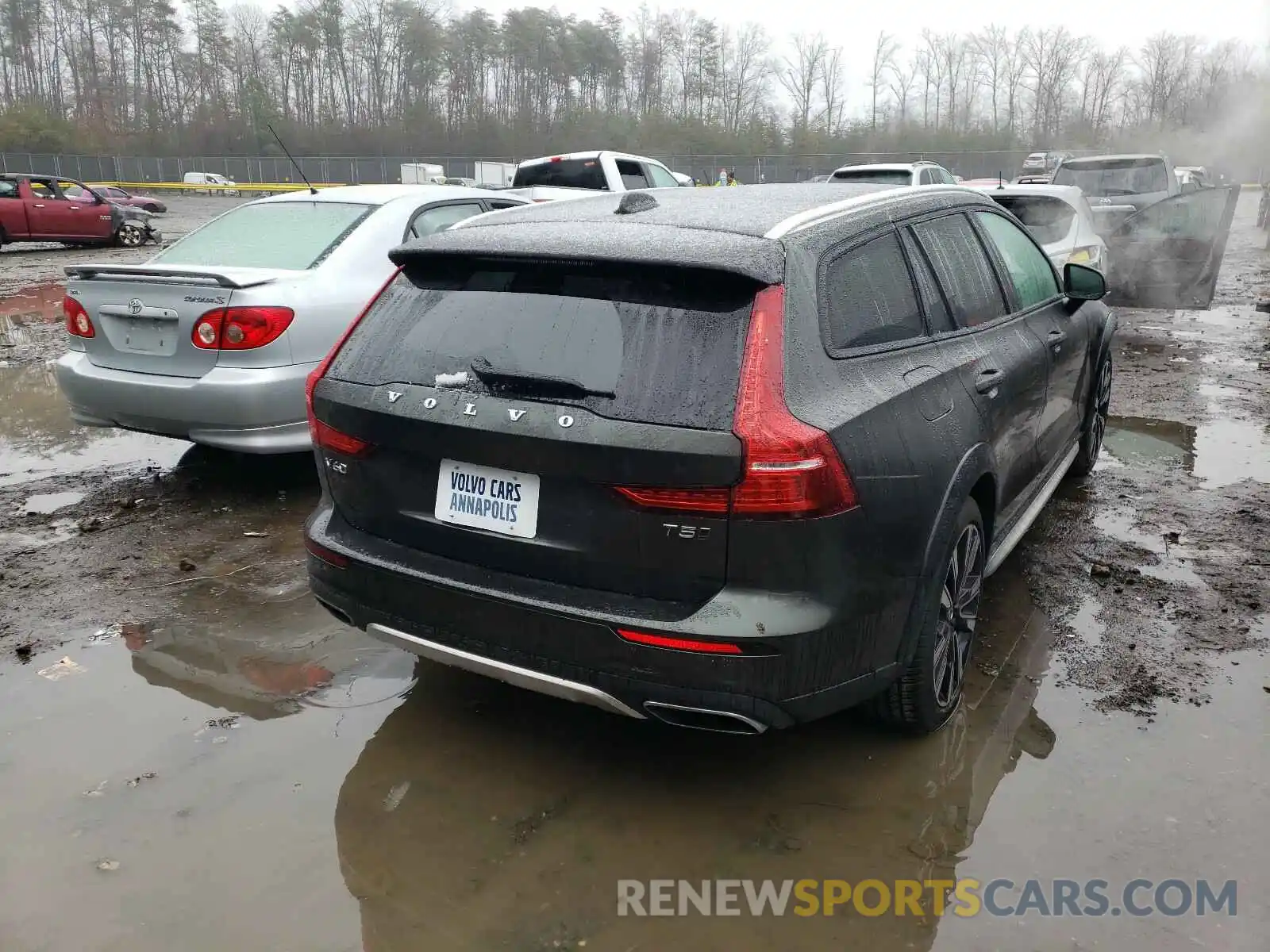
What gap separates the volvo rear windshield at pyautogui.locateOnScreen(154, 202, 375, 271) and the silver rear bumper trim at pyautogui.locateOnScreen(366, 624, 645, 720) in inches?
122

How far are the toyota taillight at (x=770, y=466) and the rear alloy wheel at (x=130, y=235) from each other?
23.6 meters

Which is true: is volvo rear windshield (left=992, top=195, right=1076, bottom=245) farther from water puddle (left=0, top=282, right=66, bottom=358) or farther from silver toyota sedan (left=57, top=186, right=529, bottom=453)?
water puddle (left=0, top=282, right=66, bottom=358)

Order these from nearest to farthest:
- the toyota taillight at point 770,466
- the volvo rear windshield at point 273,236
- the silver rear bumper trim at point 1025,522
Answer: the toyota taillight at point 770,466 → the silver rear bumper trim at point 1025,522 → the volvo rear windshield at point 273,236

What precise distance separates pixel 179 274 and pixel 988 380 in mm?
3963

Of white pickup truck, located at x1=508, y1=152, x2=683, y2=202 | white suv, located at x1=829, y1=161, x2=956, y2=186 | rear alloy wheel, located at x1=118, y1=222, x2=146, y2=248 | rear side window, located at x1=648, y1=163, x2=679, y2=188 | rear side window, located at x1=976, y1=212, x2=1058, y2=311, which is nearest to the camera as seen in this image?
rear side window, located at x1=976, y1=212, x2=1058, y2=311

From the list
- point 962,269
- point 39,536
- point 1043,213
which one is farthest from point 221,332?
point 1043,213

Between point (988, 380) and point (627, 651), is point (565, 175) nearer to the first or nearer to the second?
point (988, 380)

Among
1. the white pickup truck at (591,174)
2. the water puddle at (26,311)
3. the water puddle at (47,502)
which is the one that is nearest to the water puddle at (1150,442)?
the water puddle at (47,502)

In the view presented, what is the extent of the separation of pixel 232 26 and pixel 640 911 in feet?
348

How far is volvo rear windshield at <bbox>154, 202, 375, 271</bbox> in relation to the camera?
18.1ft

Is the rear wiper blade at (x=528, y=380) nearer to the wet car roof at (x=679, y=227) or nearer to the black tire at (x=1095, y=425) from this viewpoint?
the wet car roof at (x=679, y=227)

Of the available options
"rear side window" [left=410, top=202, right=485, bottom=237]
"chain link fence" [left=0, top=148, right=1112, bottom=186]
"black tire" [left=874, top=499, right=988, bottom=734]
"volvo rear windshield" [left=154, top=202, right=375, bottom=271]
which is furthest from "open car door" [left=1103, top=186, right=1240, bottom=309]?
"chain link fence" [left=0, top=148, right=1112, bottom=186]

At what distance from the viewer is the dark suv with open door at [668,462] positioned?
2.46 meters

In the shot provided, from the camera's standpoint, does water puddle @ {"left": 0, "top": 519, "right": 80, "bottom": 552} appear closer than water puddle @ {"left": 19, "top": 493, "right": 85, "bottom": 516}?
Yes
